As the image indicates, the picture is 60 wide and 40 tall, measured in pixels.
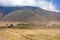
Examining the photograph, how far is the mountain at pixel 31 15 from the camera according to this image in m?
5.06

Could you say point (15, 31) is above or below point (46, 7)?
below

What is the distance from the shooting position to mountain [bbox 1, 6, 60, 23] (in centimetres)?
506

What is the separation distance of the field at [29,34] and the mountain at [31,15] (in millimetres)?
324

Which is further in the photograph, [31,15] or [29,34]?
[31,15]

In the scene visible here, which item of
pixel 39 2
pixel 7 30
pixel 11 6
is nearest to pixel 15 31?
pixel 7 30

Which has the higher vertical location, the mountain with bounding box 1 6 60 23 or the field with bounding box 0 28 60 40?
the mountain with bounding box 1 6 60 23

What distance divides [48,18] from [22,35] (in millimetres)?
929

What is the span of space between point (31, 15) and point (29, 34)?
60 cm

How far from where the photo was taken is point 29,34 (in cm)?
484

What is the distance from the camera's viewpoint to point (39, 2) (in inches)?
204

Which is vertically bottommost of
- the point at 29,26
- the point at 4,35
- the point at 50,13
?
the point at 4,35

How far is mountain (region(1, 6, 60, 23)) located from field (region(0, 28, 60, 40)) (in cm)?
32

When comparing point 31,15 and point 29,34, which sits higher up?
point 31,15

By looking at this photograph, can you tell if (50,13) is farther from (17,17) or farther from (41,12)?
(17,17)
